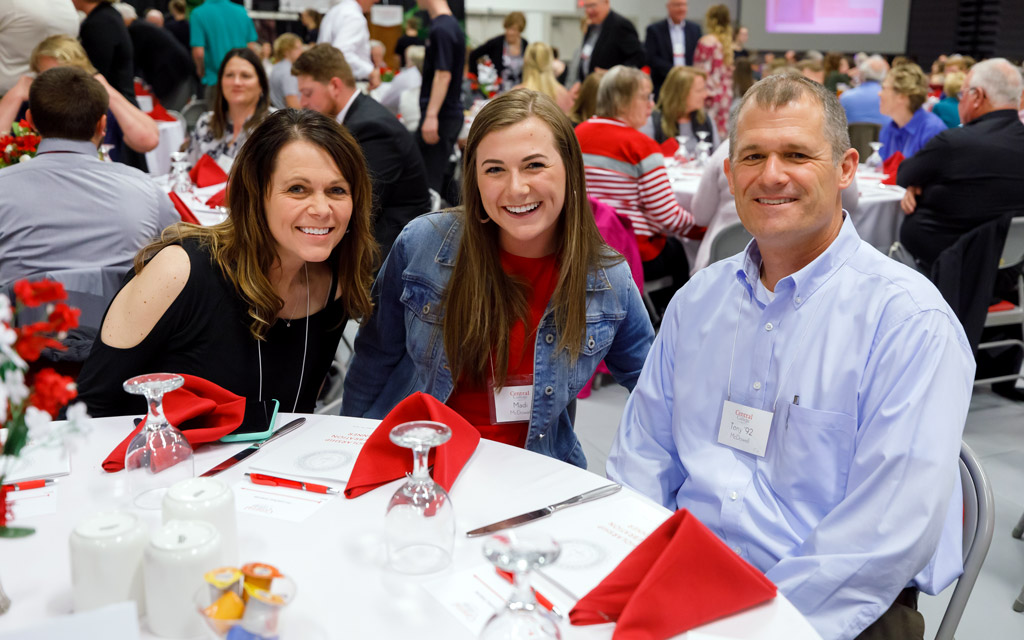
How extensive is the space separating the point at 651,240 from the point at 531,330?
2.45m

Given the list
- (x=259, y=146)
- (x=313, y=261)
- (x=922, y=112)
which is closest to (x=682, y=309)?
(x=313, y=261)

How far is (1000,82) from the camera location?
13.0 ft

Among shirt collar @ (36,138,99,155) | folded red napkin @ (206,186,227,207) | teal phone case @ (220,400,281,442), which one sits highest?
shirt collar @ (36,138,99,155)

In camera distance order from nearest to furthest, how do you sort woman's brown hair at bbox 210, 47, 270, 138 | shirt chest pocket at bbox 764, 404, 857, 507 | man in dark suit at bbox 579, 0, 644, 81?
shirt chest pocket at bbox 764, 404, 857, 507, woman's brown hair at bbox 210, 47, 270, 138, man in dark suit at bbox 579, 0, 644, 81

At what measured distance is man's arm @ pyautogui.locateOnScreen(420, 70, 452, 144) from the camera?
6.16 metres

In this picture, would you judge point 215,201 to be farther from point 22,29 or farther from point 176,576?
point 176,576

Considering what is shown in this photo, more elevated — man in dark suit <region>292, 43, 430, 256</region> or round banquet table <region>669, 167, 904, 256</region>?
man in dark suit <region>292, 43, 430, 256</region>

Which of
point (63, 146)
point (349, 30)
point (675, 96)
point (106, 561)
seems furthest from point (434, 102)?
point (106, 561)

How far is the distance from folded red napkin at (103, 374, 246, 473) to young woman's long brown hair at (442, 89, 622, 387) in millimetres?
568

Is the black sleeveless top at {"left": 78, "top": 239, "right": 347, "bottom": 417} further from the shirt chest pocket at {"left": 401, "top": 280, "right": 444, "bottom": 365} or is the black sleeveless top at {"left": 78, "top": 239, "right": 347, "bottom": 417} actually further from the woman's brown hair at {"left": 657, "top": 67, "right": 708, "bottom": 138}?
the woman's brown hair at {"left": 657, "top": 67, "right": 708, "bottom": 138}

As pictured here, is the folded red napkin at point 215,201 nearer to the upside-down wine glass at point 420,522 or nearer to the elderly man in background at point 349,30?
the elderly man in background at point 349,30

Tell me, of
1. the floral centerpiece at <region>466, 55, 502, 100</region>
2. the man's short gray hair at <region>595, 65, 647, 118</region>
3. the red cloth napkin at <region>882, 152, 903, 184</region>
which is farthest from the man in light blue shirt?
the floral centerpiece at <region>466, 55, 502, 100</region>

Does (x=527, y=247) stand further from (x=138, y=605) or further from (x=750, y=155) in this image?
(x=138, y=605)

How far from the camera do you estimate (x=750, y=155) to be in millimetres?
1631
